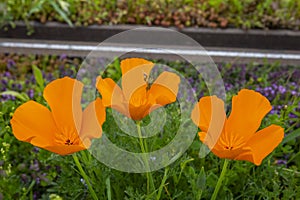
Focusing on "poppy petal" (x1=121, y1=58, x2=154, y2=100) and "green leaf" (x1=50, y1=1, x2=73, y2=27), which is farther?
"green leaf" (x1=50, y1=1, x2=73, y2=27)

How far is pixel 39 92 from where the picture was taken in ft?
7.92

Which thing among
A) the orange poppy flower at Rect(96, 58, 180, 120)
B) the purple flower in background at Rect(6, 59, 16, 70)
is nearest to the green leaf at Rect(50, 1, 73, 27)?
the purple flower in background at Rect(6, 59, 16, 70)

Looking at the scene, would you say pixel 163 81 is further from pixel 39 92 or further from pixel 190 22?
pixel 190 22

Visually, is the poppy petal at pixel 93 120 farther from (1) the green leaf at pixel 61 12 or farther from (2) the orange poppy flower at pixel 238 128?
(1) the green leaf at pixel 61 12

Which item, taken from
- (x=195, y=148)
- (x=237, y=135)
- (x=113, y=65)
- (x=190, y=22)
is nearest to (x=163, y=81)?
(x=237, y=135)

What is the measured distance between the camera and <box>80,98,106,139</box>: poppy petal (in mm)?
1286

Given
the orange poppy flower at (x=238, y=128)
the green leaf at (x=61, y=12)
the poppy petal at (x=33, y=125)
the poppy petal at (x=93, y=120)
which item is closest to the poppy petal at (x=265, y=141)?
the orange poppy flower at (x=238, y=128)

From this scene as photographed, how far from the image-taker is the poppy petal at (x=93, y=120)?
1286 mm

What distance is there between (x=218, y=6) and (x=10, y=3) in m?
1.21

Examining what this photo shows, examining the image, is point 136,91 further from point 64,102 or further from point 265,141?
point 265,141

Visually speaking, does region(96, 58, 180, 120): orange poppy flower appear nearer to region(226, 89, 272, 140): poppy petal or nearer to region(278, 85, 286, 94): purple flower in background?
region(226, 89, 272, 140): poppy petal

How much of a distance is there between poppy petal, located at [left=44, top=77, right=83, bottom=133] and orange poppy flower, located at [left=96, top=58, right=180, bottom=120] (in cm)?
7

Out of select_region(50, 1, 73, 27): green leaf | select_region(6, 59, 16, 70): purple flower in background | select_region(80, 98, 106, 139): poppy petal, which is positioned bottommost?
select_region(6, 59, 16, 70): purple flower in background

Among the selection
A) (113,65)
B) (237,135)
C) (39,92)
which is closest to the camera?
(237,135)
